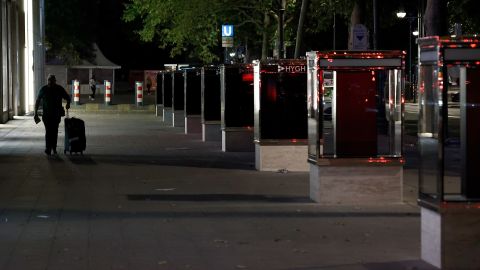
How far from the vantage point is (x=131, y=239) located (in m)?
10.5

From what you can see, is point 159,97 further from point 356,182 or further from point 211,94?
point 356,182

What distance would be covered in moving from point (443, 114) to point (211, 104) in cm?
1692

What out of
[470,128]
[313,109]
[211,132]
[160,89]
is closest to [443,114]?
[470,128]

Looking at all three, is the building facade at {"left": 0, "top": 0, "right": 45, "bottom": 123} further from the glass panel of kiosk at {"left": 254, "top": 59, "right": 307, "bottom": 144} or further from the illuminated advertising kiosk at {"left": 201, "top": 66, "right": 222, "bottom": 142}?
the glass panel of kiosk at {"left": 254, "top": 59, "right": 307, "bottom": 144}

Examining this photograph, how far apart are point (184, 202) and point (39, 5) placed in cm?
3624

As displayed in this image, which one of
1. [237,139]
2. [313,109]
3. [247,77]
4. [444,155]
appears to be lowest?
[237,139]

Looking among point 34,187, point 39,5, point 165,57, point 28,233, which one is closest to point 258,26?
point 39,5

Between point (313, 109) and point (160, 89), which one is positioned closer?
point (313, 109)

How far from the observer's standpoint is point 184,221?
1178 cm

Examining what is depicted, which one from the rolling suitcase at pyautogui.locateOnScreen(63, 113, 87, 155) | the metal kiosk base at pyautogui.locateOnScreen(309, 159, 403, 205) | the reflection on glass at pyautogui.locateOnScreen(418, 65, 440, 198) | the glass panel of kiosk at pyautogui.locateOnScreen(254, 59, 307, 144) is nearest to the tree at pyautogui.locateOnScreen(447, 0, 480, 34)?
the glass panel of kiosk at pyautogui.locateOnScreen(254, 59, 307, 144)

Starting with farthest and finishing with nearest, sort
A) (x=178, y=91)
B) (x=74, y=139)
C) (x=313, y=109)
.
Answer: (x=178, y=91) → (x=74, y=139) → (x=313, y=109)

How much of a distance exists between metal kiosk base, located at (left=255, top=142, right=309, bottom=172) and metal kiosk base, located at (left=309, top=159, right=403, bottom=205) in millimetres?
4253

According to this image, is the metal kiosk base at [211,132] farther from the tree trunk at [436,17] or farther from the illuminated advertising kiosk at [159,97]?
the illuminated advertising kiosk at [159,97]

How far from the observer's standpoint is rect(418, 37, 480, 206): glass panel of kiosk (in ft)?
29.1
